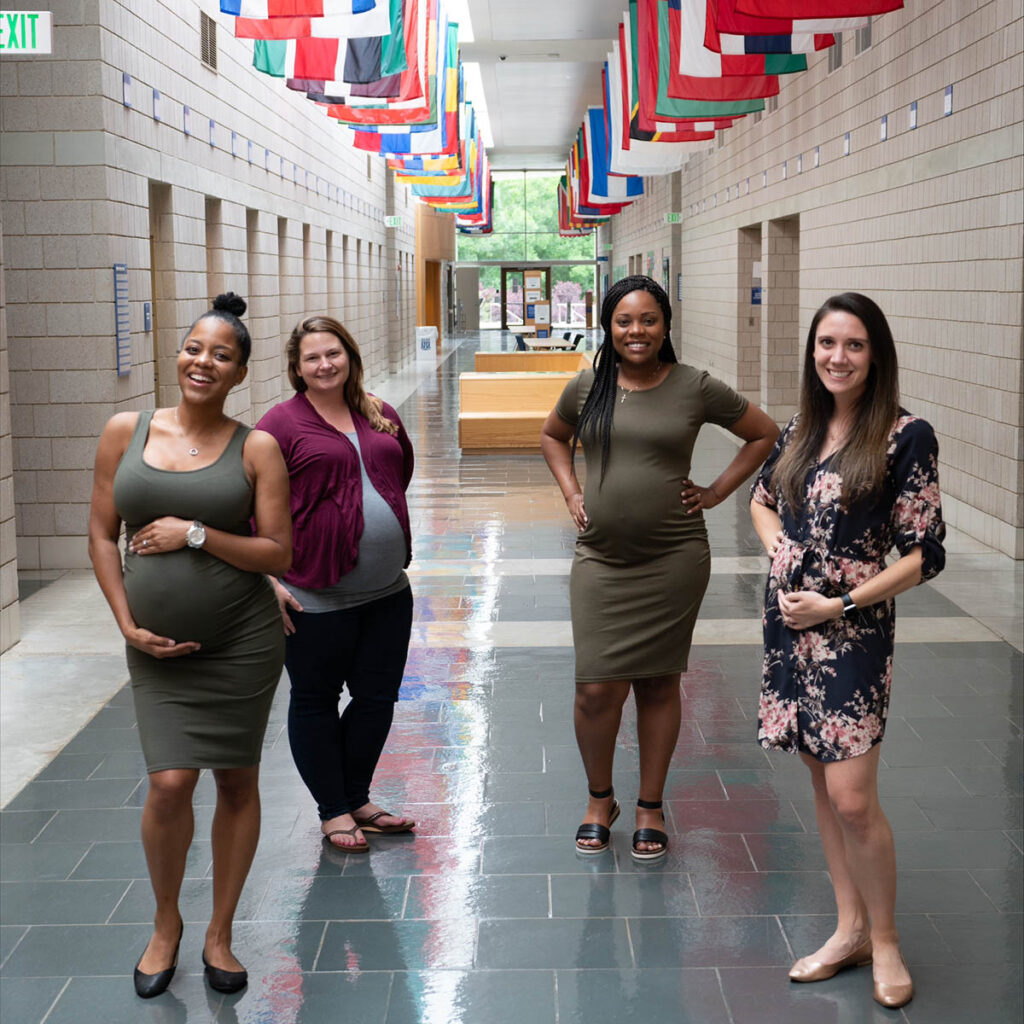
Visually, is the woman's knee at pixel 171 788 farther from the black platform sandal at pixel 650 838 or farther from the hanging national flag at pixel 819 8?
the hanging national flag at pixel 819 8

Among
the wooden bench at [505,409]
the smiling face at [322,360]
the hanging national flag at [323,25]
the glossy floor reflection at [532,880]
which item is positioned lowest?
the glossy floor reflection at [532,880]

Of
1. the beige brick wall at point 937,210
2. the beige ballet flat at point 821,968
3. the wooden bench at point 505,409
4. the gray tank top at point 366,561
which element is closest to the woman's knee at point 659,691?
the gray tank top at point 366,561

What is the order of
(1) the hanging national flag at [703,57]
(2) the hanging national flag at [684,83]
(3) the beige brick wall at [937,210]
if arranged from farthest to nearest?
1. (2) the hanging national flag at [684,83]
2. (1) the hanging national flag at [703,57]
3. (3) the beige brick wall at [937,210]

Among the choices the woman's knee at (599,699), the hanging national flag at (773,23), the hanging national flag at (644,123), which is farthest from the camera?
the hanging national flag at (644,123)

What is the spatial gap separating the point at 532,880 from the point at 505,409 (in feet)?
40.7

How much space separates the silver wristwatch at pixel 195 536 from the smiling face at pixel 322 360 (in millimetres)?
1001

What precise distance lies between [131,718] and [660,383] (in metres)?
3.01

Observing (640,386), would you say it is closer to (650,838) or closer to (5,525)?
(650,838)

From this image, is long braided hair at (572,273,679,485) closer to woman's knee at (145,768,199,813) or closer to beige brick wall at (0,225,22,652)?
woman's knee at (145,768,199,813)

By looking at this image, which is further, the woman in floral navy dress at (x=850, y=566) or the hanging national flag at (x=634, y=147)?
the hanging national flag at (x=634, y=147)

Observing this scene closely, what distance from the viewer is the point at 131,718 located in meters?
5.88

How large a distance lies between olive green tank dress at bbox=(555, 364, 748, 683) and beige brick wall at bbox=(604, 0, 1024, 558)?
18.2ft

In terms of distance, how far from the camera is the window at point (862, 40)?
12.6m

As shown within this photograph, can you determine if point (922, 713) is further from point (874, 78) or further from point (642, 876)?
point (874, 78)
